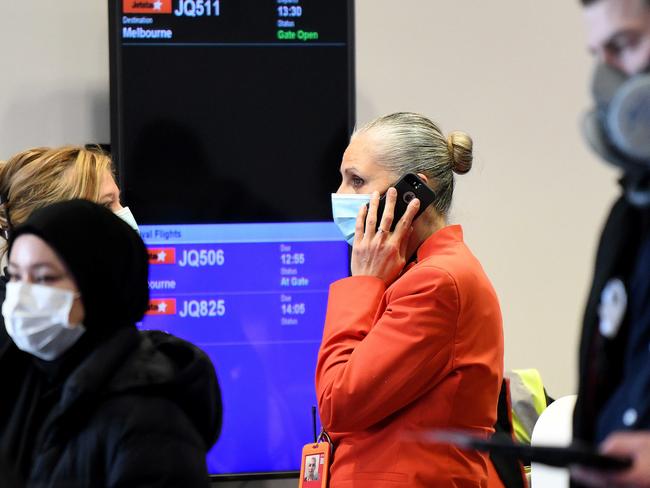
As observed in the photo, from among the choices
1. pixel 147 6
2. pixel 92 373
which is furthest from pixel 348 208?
pixel 147 6

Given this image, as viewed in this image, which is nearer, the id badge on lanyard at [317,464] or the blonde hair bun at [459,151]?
the id badge on lanyard at [317,464]

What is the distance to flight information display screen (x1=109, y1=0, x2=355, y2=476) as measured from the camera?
3230 millimetres

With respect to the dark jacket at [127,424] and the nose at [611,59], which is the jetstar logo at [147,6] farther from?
the nose at [611,59]

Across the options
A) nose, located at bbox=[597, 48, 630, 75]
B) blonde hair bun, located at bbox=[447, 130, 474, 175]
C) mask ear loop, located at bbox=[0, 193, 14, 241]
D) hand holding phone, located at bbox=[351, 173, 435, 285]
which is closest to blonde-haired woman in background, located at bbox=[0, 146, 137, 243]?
mask ear loop, located at bbox=[0, 193, 14, 241]

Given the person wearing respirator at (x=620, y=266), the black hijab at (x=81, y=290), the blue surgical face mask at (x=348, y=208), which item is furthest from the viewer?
the blue surgical face mask at (x=348, y=208)

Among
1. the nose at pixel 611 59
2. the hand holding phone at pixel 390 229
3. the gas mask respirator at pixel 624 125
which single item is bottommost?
the hand holding phone at pixel 390 229

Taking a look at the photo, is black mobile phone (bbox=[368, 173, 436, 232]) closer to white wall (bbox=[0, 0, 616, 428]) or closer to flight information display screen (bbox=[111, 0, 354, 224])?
flight information display screen (bbox=[111, 0, 354, 224])

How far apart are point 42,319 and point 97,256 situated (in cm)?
15

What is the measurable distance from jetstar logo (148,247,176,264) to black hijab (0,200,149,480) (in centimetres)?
137

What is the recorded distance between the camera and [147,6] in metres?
3.21

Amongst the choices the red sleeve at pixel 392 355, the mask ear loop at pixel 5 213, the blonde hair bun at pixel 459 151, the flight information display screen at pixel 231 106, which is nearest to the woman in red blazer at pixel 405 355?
the red sleeve at pixel 392 355

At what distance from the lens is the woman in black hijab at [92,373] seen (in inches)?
66.0

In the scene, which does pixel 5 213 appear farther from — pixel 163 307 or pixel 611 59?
pixel 611 59

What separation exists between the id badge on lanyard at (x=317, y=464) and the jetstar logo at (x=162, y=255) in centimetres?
115
